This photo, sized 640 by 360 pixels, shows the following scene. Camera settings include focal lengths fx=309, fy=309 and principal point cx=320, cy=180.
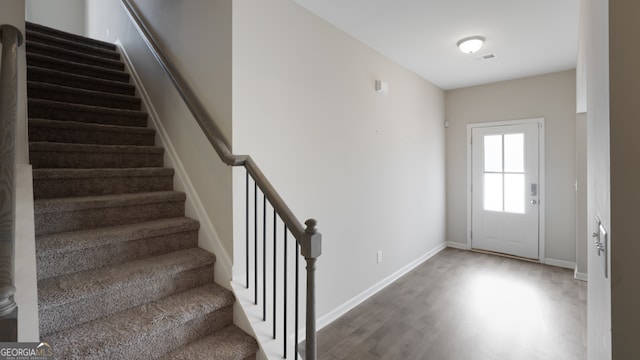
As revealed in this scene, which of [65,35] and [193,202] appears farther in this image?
[65,35]

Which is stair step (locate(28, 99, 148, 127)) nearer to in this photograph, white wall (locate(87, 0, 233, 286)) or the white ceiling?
white wall (locate(87, 0, 233, 286))

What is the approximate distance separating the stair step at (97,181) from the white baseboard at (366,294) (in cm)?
175

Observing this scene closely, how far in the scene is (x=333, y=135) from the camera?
111 inches

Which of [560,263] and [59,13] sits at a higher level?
[59,13]

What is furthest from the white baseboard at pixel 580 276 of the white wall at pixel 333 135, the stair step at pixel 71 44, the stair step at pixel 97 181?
the stair step at pixel 71 44

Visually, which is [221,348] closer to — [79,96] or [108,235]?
[108,235]

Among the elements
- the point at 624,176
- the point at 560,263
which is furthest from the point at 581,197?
the point at 624,176

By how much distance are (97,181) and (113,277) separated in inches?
34.2

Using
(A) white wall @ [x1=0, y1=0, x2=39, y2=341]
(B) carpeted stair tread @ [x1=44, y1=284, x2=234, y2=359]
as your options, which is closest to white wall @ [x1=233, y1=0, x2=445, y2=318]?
(B) carpeted stair tread @ [x1=44, y1=284, x2=234, y2=359]

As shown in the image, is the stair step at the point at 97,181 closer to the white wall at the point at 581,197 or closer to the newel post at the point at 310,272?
the newel post at the point at 310,272

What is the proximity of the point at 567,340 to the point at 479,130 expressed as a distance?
323 cm

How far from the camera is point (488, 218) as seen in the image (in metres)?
4.85

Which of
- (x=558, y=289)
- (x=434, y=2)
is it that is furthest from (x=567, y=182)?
(x=434, y=2)

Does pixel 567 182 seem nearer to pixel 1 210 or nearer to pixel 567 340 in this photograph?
pixel 567 340
